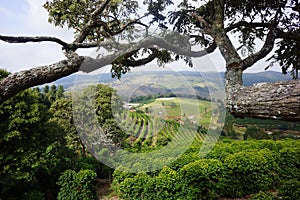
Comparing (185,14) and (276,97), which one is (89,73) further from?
(276,97)

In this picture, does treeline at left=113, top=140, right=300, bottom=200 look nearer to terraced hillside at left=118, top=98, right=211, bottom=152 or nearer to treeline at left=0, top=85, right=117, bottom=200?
treeline at left=0, top=85, right=117, bottom=200

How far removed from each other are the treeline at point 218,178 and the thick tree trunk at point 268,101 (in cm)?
426

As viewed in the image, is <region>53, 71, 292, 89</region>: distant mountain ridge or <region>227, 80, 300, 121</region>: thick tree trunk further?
<region>53, 71, 292, 89</region>: distant mountain ridge

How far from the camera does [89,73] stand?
2.19 metres

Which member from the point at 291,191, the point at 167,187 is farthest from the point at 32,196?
the point at 291,191

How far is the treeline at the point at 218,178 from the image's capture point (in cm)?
531

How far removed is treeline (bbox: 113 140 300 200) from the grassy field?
10.2 ft

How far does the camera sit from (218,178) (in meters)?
5.69

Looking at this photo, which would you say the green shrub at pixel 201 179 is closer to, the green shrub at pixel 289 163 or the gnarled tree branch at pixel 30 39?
the green shrub at pixel 289 163

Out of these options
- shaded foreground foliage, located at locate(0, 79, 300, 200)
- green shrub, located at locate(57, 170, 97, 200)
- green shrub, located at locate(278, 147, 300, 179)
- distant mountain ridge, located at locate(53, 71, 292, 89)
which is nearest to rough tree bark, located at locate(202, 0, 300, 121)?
distant mountain ridge, located at locate(53, 71, 292, 89)

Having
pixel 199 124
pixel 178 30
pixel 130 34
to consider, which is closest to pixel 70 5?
pixel 130 34

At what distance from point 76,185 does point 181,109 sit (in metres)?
5.18

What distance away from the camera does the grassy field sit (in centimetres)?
202

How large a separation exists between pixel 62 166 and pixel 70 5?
580 cm
